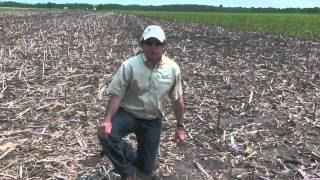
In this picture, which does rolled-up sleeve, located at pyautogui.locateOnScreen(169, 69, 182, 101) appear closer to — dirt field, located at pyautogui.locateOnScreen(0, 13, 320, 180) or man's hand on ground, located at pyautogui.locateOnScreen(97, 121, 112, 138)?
man's hand on ground, located at pyautogui.locateOnScreen(97, 121, 112, 138)

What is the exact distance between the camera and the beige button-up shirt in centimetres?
512

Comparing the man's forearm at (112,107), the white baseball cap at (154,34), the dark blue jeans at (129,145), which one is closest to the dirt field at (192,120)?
the dark blue jeans at (129,145)

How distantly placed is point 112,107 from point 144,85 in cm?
35

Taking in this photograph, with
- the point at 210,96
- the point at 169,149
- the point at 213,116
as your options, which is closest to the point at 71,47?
the point at 210,96

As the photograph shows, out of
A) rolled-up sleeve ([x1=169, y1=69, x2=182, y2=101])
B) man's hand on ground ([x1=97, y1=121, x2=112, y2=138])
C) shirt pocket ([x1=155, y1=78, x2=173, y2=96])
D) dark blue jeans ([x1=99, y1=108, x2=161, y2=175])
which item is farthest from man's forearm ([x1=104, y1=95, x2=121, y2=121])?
rolled-up sleeve ([x1=169, y1=69, x2=182, y2=101])

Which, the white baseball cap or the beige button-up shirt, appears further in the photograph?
the beige button-up shirt

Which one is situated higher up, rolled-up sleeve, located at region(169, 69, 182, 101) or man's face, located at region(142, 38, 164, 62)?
man's face, located at region(142, 38, 164, 62)

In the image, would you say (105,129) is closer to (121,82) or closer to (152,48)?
(121,82)

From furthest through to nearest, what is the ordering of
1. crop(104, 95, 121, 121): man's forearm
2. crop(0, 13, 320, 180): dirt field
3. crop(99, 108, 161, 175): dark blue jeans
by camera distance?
crop(0, 13, 320, 180): dirt field < crop(99, 108, 161, 175): dark blue jeans < crop(104, 95, 121, 121): man's forearm

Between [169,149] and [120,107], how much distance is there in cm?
113

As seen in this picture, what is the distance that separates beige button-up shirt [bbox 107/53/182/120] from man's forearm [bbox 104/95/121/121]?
0.05 m

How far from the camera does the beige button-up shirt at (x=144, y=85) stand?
16.8ft

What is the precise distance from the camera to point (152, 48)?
5.02 meters

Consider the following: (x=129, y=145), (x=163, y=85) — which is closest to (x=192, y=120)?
(x=129, y=145)
